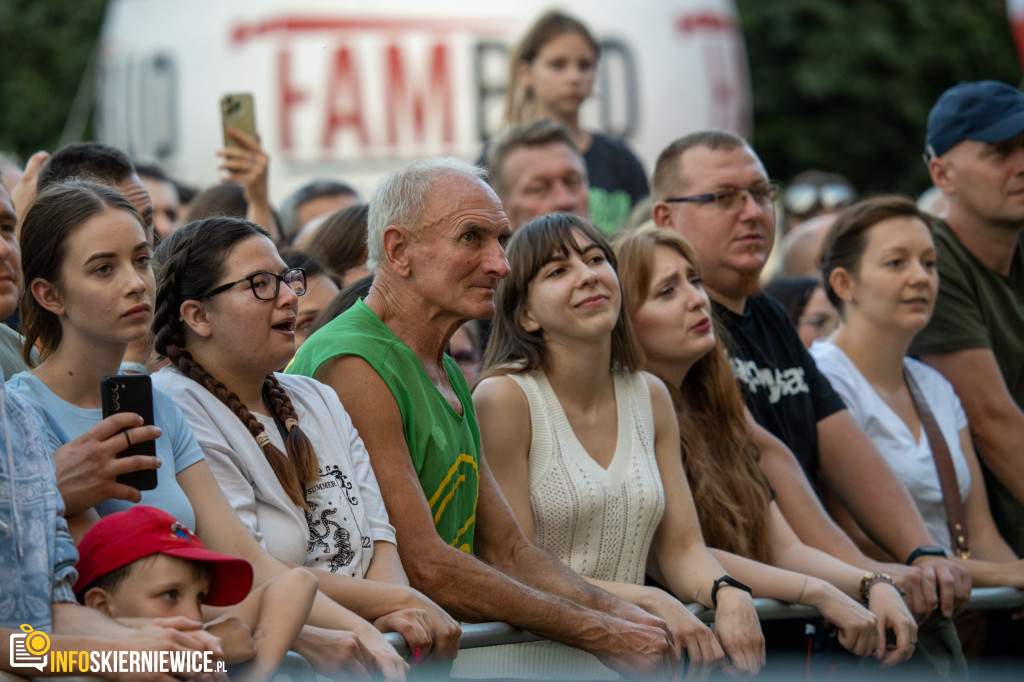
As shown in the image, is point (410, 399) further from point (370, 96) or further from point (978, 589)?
point (370, 96)

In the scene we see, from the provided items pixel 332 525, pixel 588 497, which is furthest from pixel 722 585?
pixel 332 525

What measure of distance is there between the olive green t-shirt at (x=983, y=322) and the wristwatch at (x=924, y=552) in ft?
3.08

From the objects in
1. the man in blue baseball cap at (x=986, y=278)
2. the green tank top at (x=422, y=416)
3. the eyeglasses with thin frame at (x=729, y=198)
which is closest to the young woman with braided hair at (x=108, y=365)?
the green tank top at (x=422, y=416)

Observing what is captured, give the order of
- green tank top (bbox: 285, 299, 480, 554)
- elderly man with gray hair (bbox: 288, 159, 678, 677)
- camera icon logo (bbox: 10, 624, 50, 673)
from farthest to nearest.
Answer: green tank top (bbox: 285, 299, 480, 554) → elderly man with gray hair (bbox: 288, 159, 678, 677) → camera icon logo (bbox: 10, 624, 50, 673)

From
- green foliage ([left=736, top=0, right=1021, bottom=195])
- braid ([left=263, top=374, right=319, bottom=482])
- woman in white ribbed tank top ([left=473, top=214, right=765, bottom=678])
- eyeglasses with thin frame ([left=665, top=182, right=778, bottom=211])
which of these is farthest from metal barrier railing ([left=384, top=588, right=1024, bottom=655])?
green foliage ([left=736, top=0, right=1021, bottom=195])

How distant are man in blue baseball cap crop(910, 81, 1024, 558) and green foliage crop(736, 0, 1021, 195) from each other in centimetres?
1310

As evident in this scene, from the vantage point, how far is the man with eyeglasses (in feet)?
16.6

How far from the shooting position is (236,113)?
5910mm

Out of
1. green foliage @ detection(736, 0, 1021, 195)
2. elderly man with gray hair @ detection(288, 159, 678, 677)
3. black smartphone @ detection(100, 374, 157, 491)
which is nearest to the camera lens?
black smartphone @ detection(100, 374, 157, 491)

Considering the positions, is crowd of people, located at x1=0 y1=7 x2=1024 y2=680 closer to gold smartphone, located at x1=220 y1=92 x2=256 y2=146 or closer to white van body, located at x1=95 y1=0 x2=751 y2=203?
gold smartphone, located at x1=220 y1=92 x2=256 y2=146

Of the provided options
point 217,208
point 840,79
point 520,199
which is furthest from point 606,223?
point 840,79

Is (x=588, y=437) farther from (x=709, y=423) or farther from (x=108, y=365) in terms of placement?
(x=108, y=365)

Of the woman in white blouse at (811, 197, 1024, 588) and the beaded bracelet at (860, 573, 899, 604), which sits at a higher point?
the woman in white blouse at (811, 197, 1024, 588)

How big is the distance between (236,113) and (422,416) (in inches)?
96.4
